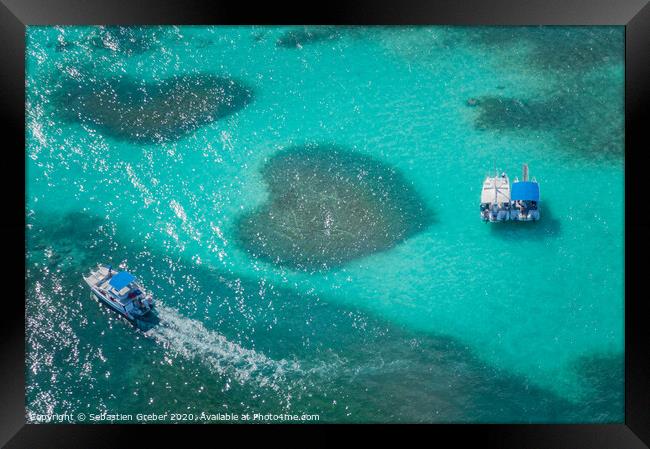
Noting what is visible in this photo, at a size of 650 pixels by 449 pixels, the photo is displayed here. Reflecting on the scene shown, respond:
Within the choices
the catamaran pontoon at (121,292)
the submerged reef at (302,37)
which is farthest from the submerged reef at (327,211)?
the submerged reef at (302,37)

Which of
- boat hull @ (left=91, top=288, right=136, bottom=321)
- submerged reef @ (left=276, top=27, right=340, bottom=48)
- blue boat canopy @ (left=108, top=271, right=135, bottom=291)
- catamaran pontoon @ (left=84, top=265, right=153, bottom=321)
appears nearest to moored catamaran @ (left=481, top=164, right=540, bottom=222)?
submerged reef @ (left=276, top=27, right=340, bottom=48)

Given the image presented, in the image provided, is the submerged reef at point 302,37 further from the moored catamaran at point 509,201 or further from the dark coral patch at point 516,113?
the moored catamaran at point 509,201

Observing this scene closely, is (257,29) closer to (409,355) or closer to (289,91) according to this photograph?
(289,91)

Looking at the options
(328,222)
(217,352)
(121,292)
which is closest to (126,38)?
(121,292)

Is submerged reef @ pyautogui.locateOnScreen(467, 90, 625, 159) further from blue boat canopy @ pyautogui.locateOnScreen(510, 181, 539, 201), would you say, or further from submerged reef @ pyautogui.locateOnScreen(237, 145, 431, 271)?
submerged reef @ pyautogui.locateOnScreen(237, 145, 431, 271)

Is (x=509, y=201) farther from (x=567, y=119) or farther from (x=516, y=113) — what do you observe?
(x=567, y=119)

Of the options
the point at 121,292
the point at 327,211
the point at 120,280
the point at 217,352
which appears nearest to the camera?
the point at 121,292
